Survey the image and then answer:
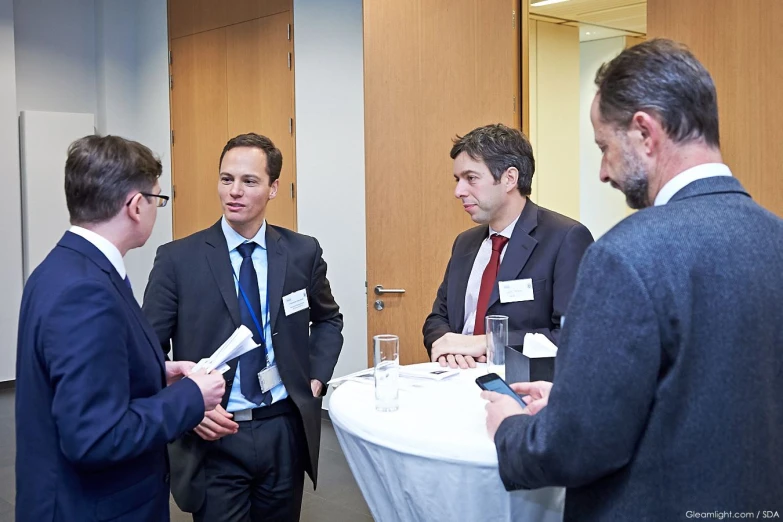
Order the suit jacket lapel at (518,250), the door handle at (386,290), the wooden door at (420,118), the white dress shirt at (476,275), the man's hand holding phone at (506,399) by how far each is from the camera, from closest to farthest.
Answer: the man's hand holding phone at (506,399) → the suit jacket lapel at (518,250) → the white dress shirt at (476,275) → the wooden door at (420,118) → the door handle at (386,290)

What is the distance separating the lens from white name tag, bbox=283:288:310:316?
2.64 meters

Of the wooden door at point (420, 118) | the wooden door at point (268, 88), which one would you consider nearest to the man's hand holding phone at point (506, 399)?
the wooden door at point (420, 118)

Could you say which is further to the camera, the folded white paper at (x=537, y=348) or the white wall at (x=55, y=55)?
the white wall at (x=55, y=55)

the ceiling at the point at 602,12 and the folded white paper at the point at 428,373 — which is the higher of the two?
the ceiling at the point at 602,12

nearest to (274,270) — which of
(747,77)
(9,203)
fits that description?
(747,77)

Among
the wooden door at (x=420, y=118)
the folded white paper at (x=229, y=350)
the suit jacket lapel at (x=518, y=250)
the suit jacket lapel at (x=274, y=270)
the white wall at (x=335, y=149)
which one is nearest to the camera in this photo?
the folded white paper at (x=229, y=350)

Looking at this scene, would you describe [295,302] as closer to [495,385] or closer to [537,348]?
[537,348]

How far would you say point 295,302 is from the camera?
268 centimetres

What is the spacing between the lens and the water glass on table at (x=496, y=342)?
224 cm

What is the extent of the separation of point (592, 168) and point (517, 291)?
9.91ft

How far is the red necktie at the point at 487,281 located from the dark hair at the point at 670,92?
57.7 inches

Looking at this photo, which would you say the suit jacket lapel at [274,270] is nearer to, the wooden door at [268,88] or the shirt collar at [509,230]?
the shirt collar at [509,230]

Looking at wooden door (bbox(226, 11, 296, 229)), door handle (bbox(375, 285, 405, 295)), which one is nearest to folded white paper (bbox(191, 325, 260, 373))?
door handle (bbox(375, 285, 405, 295))

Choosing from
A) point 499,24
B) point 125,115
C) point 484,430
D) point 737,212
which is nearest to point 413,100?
point 499,24
